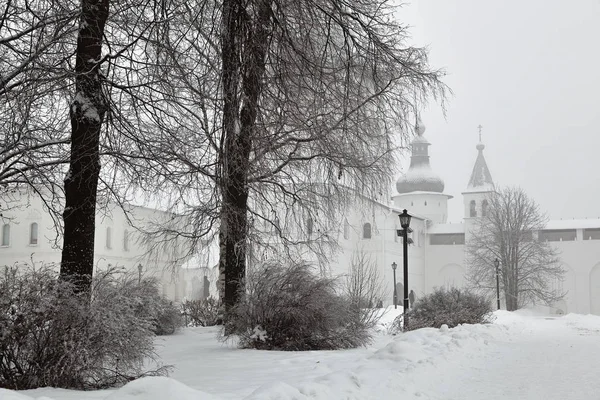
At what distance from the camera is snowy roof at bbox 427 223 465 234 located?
75.8 metres

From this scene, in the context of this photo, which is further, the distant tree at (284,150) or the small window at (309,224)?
the small window at (309,224)

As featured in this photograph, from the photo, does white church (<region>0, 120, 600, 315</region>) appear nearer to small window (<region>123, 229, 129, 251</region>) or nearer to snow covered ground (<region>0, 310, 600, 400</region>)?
small window (<region>123, 229, 129, 251</region>)

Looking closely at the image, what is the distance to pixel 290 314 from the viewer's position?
428 inches

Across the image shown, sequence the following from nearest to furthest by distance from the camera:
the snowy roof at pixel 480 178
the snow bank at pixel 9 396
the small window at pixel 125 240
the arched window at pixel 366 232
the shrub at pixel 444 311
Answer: the snow bank at pixel 9 396
the shrub at pixel 444 311
the small window at pixel 125 240
the arched window at pixel 366 232
the snowy roof at pixel 480 178

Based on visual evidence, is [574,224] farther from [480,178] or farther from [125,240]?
[125,240]

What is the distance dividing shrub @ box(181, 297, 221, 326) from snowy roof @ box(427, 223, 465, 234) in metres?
57.6

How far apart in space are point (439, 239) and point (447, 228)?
1.48 meters

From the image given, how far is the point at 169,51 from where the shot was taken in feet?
23.4

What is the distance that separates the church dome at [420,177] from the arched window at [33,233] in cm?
4840

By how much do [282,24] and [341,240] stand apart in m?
52.8

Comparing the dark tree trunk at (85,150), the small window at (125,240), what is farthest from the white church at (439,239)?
the dark tree trunk at (85,150)

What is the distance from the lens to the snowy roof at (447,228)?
75850 mm

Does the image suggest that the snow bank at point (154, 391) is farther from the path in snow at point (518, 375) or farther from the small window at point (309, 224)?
the small window at point (309, 224)

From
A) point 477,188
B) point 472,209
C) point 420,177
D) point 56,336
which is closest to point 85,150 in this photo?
point 56,336
